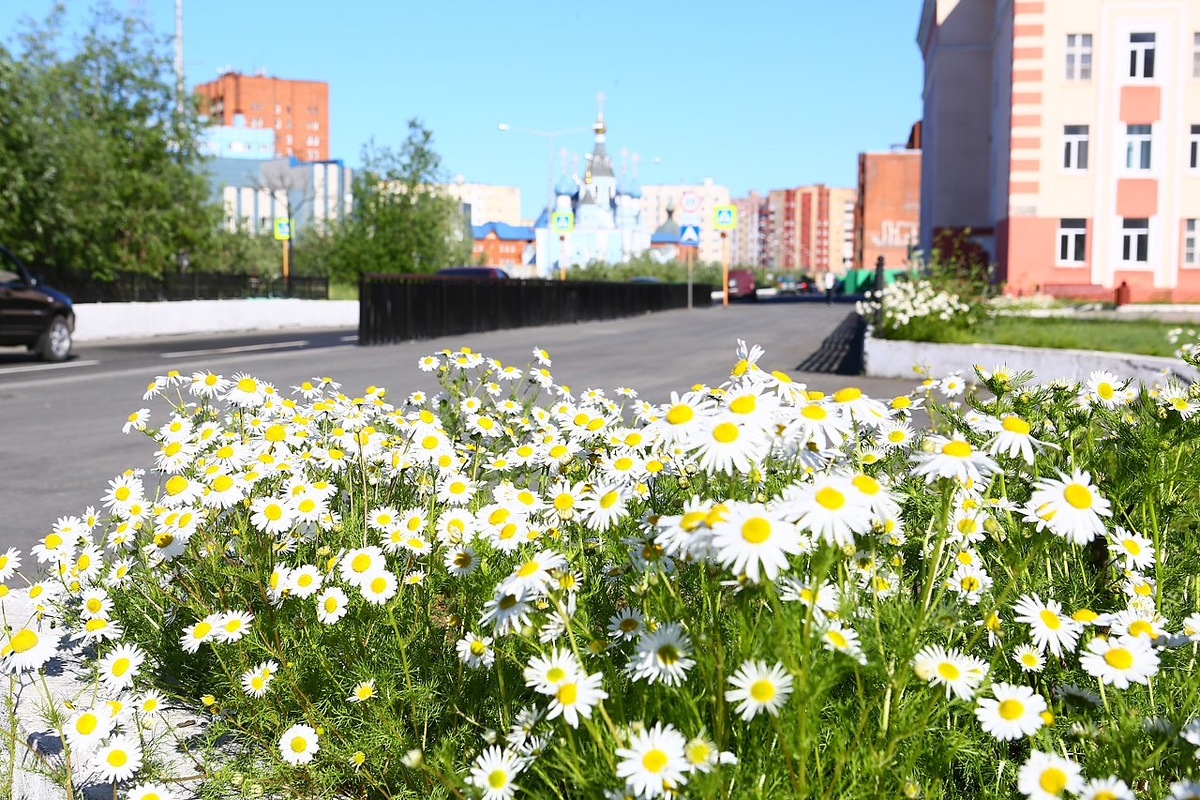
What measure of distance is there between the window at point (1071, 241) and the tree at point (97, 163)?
3016 centimetres

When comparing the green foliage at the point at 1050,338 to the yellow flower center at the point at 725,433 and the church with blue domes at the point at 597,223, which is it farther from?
the church with blue domes at the point at 597,223

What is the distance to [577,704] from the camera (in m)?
1.96

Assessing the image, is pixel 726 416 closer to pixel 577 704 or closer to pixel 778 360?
pixel 577 704

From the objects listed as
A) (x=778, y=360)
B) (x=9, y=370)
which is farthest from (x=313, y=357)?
(x=778, y=360)

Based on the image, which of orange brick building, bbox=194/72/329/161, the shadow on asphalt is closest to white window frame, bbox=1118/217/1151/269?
the shadow on asphalt

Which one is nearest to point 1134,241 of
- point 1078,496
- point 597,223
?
point 1078,496

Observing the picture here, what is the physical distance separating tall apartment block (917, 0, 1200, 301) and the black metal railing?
84.8ft

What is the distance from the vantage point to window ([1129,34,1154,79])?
133 ft

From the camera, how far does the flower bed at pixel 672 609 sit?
2.02m

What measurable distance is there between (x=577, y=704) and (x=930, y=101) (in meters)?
58.9

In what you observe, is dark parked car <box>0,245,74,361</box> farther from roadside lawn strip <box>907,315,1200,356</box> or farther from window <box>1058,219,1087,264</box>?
window <box>1058,219,1087,264</box>

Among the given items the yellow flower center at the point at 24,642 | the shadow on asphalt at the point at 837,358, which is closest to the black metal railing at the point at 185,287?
the shadow on asphalt at the point at 837,358

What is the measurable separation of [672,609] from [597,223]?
13419 centimetres

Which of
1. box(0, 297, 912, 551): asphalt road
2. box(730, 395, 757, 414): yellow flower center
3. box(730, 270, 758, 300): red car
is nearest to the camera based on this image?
box(730, 395, 757, 414): yellow flower center
